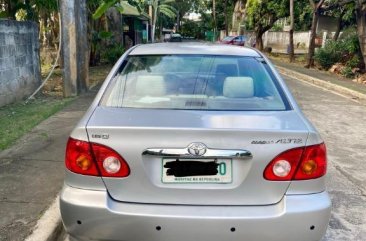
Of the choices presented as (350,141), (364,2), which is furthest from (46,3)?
(364,2)

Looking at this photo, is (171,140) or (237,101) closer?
(171,140)

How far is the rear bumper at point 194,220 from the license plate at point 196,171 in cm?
16

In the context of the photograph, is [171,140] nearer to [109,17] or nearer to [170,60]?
[170,60]

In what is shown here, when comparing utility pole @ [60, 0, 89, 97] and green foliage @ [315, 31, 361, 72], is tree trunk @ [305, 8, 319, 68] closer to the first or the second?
green foliage @ [315, 31, 361, 72]

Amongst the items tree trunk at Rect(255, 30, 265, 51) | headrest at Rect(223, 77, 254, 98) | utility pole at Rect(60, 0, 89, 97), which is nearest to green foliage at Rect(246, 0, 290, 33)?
tree trunk at Rect(255, 30, 265, 51)

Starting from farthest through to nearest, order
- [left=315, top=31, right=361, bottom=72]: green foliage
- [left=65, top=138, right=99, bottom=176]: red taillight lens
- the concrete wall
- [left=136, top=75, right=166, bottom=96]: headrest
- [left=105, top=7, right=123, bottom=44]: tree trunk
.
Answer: [left=105, top=7, right=123, bottom=44]: tree trunk < [left=315, top=31, right=361, bottom=72]: green foliage < the concrete wall < [left=136, top=75, right=166, bottom=96]: headrest < [left=65, top=138, right=99, bottom=176]: red taillight lens

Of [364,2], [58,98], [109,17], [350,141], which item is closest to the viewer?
[350,141]

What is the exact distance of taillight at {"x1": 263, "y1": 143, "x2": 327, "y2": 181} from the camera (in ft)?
8.68

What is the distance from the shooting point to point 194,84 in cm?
345

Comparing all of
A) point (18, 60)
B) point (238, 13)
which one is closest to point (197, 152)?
point (18, 60)

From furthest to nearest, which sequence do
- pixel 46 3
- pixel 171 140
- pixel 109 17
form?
pixel 109 17 < pixel 46 3 < pixel 171 140

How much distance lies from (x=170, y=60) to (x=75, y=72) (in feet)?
23.0

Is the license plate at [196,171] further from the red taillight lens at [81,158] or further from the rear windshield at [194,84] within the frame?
the rear windshield at [194,84]

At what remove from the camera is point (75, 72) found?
10.2m
